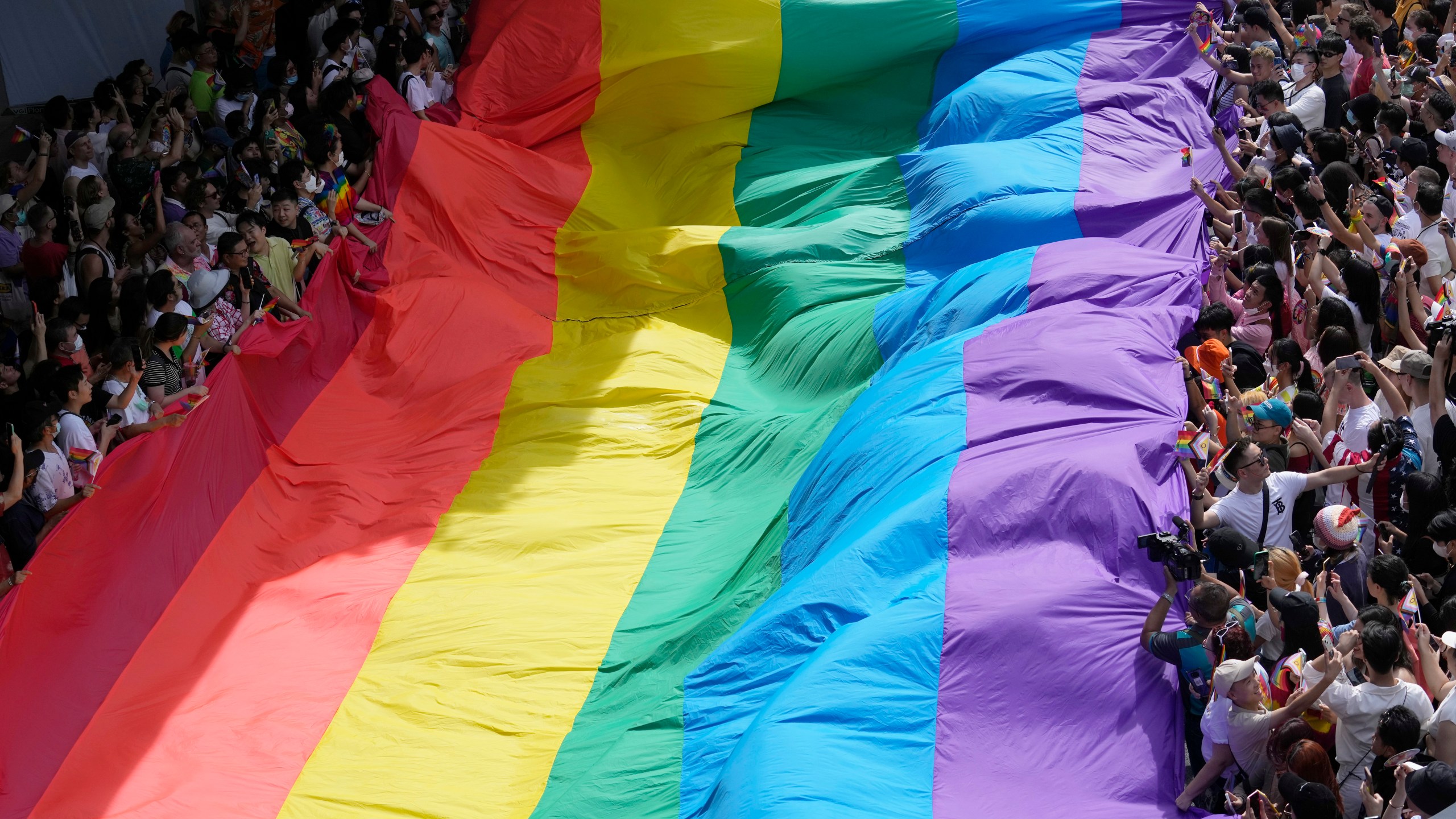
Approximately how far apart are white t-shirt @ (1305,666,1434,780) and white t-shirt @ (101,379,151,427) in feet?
16.4

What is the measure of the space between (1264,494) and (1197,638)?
758mm

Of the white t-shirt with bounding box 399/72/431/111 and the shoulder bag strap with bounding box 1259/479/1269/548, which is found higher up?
the white t-shirt with bounding box 399/72/431/111

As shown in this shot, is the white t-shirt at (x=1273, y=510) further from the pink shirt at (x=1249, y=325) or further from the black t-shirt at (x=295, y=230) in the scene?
the black t-shirt at (x=295, y=230)

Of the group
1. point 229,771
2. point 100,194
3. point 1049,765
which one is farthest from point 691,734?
point 100,194

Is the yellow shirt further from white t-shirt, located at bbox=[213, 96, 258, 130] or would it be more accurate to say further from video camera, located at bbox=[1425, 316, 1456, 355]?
video camera, located at bbox=[1425, 316, 1456, 355]

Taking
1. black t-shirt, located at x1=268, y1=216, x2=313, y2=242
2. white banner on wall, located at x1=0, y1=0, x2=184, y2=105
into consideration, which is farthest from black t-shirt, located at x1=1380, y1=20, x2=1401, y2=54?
white banner on wall, located at x1=0, y1=0, x2=184, y2=105

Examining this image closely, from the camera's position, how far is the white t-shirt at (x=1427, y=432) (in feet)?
14.7

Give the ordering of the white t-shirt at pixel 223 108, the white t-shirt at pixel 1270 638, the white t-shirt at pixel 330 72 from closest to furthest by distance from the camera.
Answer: the white t-shirt at pixel 1270 638, the white t-shirt at pixel 223 108, the white t-shirt at pixel 330 72

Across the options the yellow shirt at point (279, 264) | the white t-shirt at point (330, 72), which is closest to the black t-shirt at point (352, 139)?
the white t-shirt at point (330, 72)

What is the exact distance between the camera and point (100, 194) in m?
6.77

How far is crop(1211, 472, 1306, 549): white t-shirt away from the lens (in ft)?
15.1

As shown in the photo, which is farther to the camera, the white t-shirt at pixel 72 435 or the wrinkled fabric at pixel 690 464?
the white t-shirt at pixel 72 435

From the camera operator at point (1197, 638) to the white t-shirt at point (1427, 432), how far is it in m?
0.92

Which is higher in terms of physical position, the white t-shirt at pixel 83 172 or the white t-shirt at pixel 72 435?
the white t-shirt at pixel 83 172
